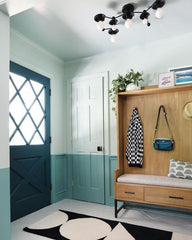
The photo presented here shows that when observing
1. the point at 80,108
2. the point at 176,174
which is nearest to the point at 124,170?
the point at 176,174

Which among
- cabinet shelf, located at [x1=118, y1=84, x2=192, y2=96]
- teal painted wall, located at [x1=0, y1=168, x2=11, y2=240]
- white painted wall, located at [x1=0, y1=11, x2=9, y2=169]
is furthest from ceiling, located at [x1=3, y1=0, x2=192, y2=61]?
teal painted wall, located at [x1=0, y1=168, x2=11, y2=240]

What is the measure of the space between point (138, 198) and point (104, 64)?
2390 mm

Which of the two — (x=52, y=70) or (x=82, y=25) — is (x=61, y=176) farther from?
(x=82, y=25)

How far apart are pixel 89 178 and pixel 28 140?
1.36m

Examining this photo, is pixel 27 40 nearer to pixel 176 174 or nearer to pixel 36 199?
pixel 36 199

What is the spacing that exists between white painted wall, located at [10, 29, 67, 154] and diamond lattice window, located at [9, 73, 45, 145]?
27 cm

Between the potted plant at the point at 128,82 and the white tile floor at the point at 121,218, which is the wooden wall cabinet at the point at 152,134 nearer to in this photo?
A: the potted plant at the point at 128,82

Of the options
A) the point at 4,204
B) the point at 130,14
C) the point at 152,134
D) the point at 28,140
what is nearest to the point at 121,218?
the point at 152,134

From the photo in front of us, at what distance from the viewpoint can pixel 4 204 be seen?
211 cm

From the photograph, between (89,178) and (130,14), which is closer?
(130,14)

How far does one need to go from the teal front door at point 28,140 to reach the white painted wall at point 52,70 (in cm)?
14

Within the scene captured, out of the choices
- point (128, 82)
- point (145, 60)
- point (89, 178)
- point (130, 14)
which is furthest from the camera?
point (89, 178)

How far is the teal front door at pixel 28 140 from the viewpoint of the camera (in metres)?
2.95

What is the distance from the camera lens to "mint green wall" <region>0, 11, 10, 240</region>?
2088 mm
